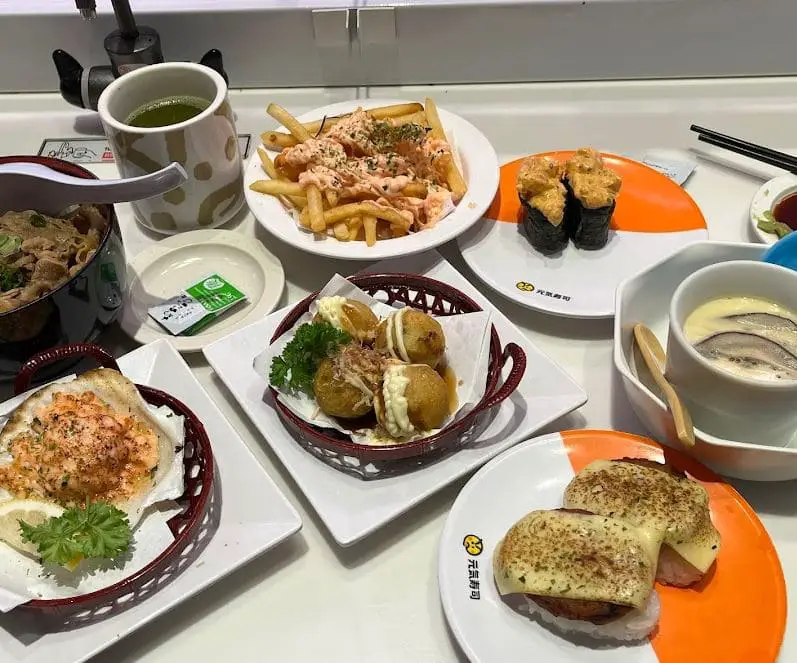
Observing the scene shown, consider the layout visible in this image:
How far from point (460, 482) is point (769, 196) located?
98cm

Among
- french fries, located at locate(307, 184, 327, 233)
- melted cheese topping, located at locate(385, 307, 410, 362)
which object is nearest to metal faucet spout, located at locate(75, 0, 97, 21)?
french fries, located at locate(307, 184, 327, 233)

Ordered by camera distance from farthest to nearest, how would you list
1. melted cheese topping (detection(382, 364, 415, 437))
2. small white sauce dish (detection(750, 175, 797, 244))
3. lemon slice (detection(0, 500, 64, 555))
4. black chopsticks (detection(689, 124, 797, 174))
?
black chopsticks (detection(689, 124, 797, 174)) → small white sauce dish (detection(750, 175, 797, 244)) → melted cheese topping (detection(382, 364, 415, 437)) → lemon slice (detection(0, 500, 64, 555))

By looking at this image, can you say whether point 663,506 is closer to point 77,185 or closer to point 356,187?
point 356,187

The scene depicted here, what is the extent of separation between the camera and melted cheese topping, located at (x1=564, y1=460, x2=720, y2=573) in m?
1.00

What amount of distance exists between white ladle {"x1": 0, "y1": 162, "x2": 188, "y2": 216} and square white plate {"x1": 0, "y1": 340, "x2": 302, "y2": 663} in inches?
11.6

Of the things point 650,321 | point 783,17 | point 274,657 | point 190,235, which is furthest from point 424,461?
point 783,17

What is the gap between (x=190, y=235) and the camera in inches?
64.6

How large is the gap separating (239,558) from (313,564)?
142 mm

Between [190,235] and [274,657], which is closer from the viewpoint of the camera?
[274,657]

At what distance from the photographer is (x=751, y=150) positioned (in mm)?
1705

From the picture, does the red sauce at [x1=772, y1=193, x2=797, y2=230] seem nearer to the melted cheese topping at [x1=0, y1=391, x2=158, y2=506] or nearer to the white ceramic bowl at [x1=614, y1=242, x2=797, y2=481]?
the white ceramic bowl at [x1=614, y1=242, x2=797, y2=481]

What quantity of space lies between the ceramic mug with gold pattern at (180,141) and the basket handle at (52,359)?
1.67 ft

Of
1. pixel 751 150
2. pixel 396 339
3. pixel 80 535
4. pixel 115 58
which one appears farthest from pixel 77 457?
pixel 751 150

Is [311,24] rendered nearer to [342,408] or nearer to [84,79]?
[84,79]
